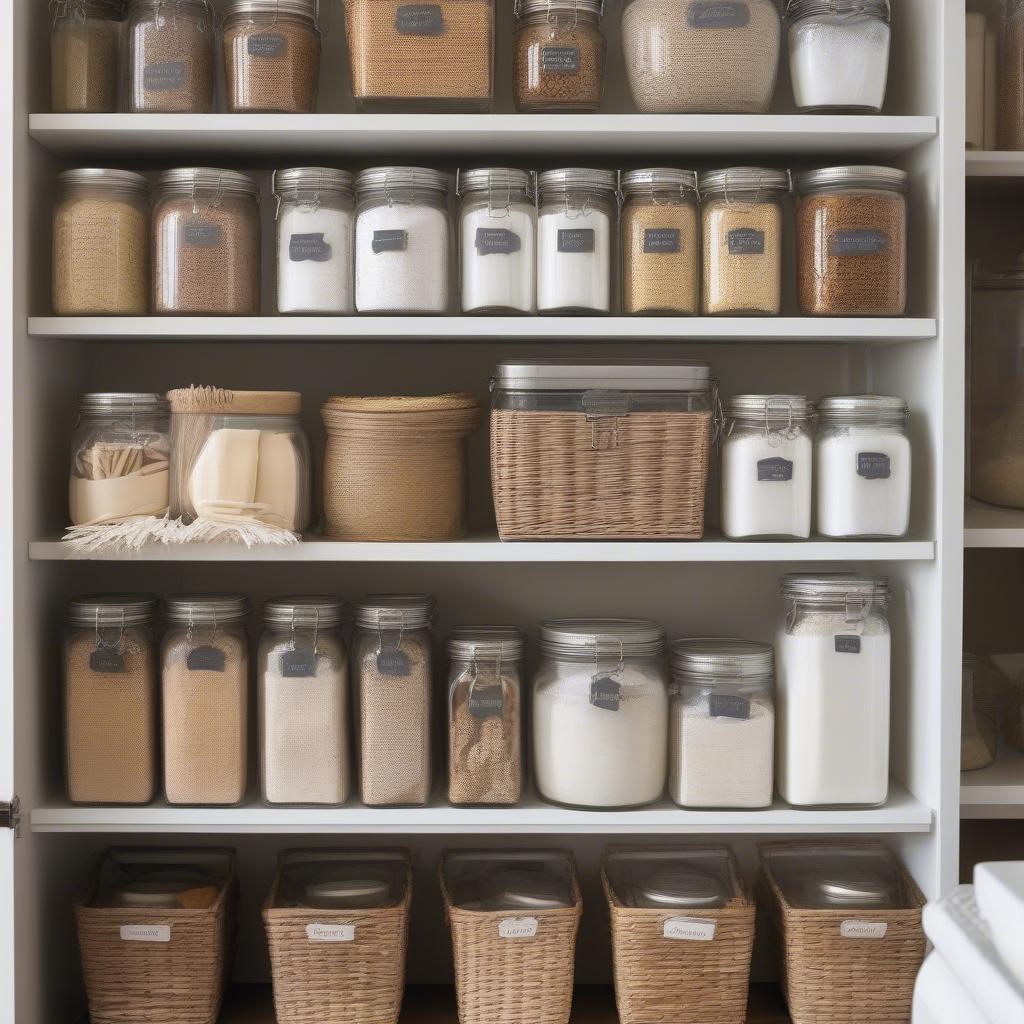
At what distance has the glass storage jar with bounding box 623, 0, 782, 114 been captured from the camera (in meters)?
1.69

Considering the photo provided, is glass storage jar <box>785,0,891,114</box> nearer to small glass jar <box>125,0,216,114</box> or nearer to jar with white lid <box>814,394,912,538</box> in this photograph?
jar with white lid <box>814,394,912,538</box>

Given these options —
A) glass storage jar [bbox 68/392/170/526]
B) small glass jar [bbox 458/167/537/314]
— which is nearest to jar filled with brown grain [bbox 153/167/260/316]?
glass storage jar [bbox 68/392/170/526]

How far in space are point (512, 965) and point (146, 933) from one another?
54 centimetres

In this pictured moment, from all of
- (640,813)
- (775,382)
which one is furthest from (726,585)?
(640,813)

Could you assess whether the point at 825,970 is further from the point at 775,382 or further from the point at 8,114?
the point at 8,114

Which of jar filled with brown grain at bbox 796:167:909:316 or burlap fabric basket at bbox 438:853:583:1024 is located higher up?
jar filled with brown grain at bbox 796:167:909:316

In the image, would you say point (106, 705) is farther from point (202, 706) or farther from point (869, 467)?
point (869, 467)

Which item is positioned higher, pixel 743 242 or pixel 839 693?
pixel 743 242

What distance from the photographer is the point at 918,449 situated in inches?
70.0

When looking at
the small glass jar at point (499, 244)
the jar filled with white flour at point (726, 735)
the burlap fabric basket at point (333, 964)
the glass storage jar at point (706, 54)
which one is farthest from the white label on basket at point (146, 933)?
the glass storage jar at point (706, 54)

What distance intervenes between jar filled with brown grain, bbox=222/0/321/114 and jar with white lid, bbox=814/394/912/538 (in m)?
0.90

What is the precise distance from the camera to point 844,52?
1.71 m

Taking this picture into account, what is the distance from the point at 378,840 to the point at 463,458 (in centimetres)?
70

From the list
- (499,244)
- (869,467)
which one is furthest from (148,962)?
(869,467)
